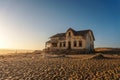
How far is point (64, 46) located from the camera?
45094 mm

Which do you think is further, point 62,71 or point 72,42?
point 72,42

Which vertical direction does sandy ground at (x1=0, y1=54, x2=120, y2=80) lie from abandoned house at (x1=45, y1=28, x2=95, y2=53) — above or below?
below

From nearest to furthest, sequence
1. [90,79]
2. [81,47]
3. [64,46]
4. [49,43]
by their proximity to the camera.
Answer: [90,79] → [81,47] → [64,46] → [49,43]

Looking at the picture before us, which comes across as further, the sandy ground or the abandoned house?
the abandoned house

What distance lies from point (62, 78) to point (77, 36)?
32.9 meters

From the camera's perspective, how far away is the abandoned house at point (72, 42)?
4181 centimetres

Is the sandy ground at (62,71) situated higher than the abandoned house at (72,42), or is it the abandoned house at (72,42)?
the abandoned house at (72,42)

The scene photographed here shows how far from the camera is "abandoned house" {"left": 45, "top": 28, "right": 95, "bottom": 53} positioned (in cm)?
4181

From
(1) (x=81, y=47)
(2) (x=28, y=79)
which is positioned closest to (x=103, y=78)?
(2) (x=28, y=79)

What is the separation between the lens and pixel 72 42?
43.4 m

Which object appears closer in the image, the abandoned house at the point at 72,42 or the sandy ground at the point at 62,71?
the sandy ground at the point at 62,71

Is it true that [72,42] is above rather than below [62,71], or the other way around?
above

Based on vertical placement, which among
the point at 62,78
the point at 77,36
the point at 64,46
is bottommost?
the point at 62,78

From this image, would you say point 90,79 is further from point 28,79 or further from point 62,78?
point 28,79
